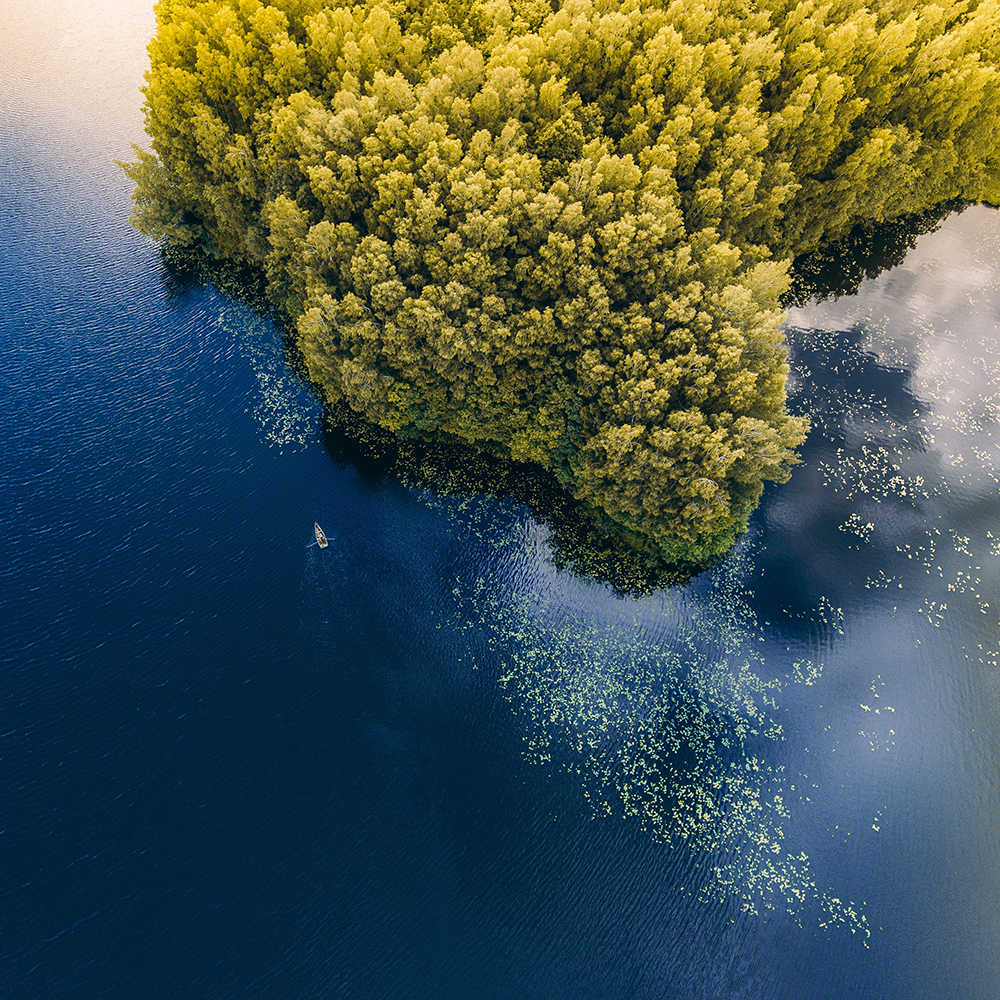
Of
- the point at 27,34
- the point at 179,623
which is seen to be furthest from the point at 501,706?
the point at 27,34

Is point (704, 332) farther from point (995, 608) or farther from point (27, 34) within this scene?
point (27, 34)

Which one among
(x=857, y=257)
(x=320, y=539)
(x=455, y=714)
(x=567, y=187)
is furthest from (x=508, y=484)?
(x=857, y=257)

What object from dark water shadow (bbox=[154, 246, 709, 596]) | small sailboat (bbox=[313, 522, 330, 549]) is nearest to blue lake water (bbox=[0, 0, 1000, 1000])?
small sailboat (bbox=[313, 522, 330, 549])

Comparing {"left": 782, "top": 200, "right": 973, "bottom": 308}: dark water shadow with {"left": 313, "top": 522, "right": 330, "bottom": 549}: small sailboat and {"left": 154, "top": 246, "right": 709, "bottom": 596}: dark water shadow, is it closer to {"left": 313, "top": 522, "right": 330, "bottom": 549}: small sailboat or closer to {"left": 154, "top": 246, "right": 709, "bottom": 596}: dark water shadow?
{"left": 154, "top": 246, "right": 709, "bottom": 596}: dark water shadow

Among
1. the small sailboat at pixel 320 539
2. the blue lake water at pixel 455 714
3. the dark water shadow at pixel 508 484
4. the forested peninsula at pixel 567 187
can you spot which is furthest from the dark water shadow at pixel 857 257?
the small sailboat at pixel 320 539

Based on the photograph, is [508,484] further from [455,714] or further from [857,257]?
[857,257]

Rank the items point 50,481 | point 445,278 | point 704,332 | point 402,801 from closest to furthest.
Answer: point 402,801 → point 704,332 → point 445,278 → point 50,481

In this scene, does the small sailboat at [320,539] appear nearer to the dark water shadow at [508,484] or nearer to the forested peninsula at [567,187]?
the dark water shadow at [508,484]
